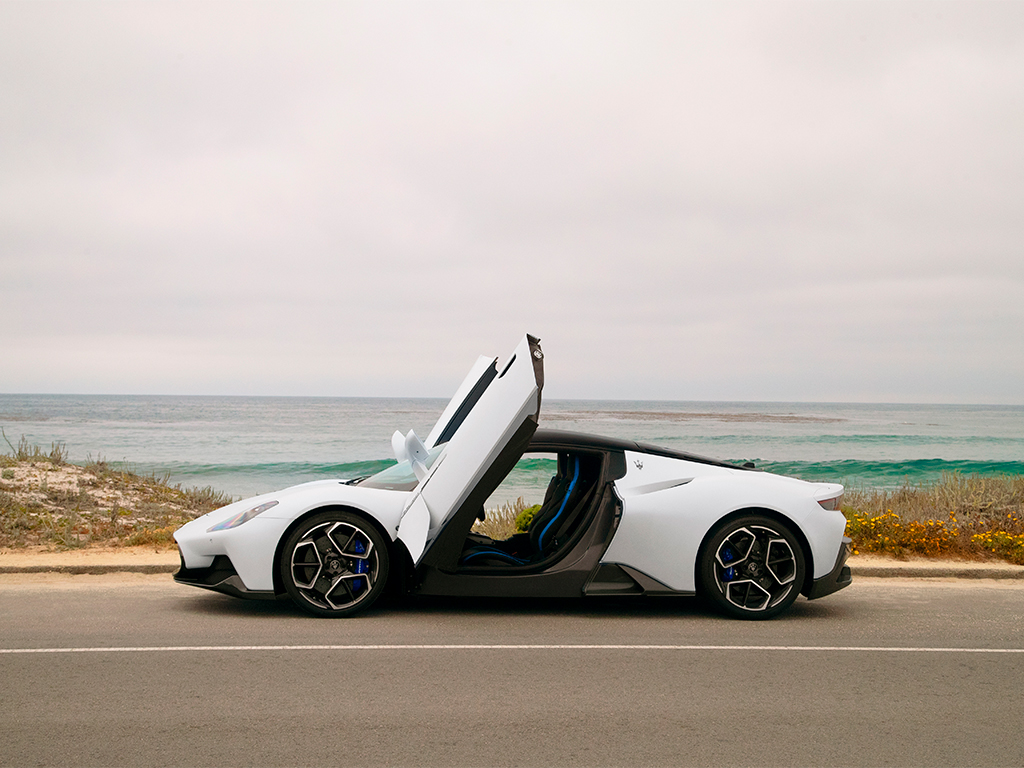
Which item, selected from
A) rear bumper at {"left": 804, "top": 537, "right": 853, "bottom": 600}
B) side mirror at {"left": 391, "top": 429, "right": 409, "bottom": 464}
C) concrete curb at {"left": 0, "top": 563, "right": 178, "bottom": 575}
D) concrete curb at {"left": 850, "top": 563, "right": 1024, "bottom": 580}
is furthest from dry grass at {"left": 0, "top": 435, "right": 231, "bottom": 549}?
concrete curb at {"left": 850, "top": 563, "right": 1024, "bottom": 580}

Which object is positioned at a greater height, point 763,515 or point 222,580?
point 763,515

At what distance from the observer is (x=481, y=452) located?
5738 mm

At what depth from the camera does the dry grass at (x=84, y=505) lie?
Answer: 10.1 m

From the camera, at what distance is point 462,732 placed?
4.02 meters

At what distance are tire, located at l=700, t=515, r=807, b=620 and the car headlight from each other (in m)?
3.56

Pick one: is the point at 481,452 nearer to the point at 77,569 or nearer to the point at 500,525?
the point at 77,569

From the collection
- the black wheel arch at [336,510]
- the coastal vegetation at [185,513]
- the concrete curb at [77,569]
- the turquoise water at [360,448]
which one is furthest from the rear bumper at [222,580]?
the turquoise water at [360,448]

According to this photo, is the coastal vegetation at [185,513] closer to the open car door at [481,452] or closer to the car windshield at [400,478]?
the car windshield at [400,478]

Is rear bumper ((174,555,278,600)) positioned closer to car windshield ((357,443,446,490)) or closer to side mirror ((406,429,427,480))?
car windshield ((357,443,446,490))

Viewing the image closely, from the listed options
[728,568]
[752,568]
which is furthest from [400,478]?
[752,568]

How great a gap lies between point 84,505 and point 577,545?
9.86 m

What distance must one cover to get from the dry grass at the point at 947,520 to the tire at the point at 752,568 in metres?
4.15

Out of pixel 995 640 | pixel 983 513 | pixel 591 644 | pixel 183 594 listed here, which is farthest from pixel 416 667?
pixel 983 513

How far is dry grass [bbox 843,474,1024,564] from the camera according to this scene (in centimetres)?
984
